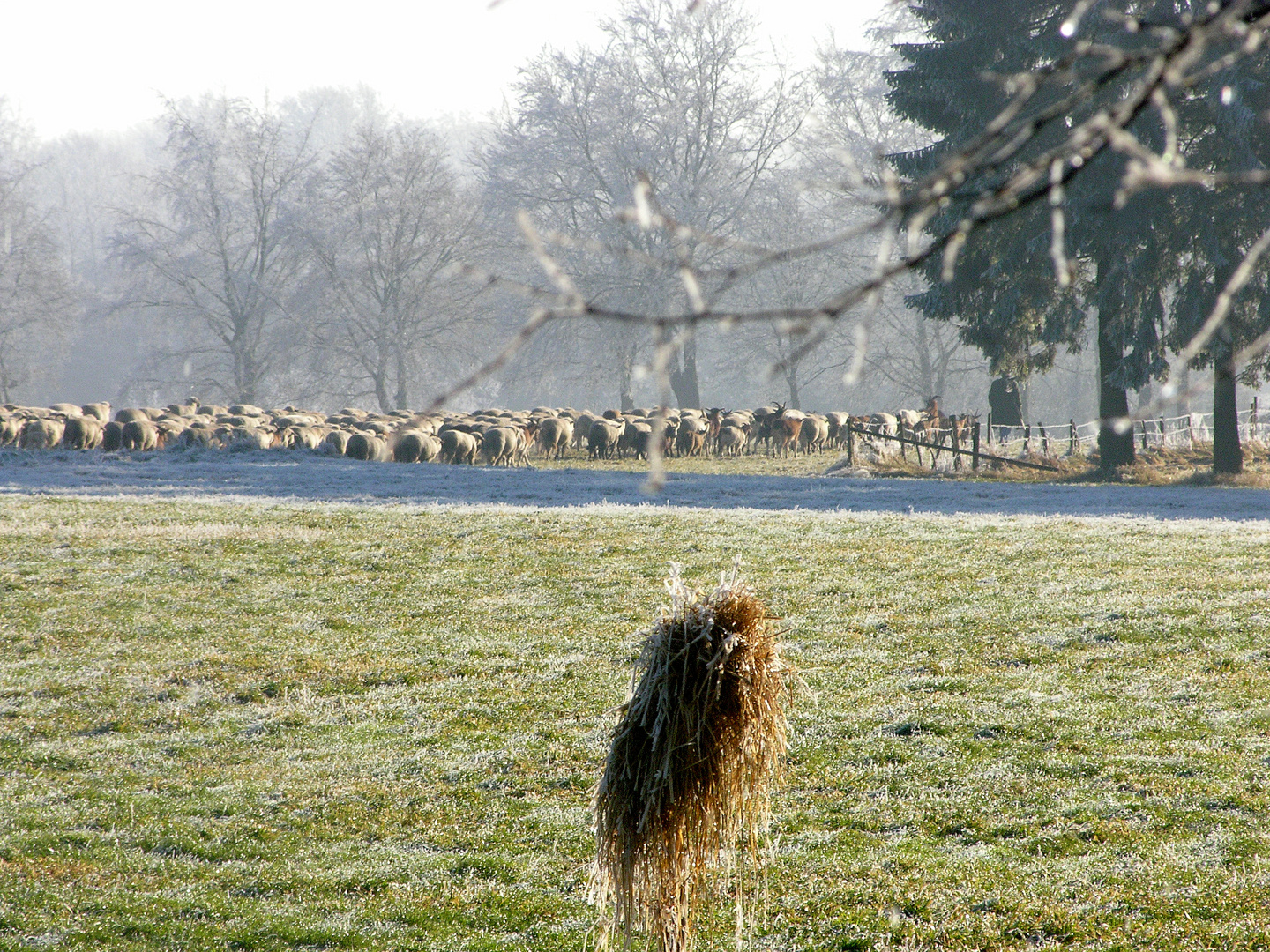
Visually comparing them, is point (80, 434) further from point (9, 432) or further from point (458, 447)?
point (458, 447)

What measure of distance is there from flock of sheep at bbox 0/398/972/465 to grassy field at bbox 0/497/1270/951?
11815mm

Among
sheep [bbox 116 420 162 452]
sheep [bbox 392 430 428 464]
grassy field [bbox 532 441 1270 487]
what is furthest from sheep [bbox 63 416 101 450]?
grassy field [bbox 532 441 1270 487]

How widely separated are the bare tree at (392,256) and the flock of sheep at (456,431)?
1290cm

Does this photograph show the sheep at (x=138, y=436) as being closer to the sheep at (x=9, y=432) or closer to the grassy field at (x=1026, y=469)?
the sheep at (x=9, y=432)

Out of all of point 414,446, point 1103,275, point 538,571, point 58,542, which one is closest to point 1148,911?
point 538,571

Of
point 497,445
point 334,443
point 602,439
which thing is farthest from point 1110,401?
point 334,443

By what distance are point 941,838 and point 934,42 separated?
26.3 metres

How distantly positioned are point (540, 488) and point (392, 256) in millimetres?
35362

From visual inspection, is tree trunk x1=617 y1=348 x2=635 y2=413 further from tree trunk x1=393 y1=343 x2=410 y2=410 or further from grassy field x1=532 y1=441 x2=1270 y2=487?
grassy field x1=532 y1=441 x2=1270 y2=487

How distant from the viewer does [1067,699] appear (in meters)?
8.71

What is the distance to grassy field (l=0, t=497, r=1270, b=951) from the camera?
5363mm

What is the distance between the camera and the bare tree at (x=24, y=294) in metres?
57.4

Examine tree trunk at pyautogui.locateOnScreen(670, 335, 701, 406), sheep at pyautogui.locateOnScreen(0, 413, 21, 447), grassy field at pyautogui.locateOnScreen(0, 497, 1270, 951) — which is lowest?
grassy field at pyautogui.locateOnScreen(0, 497, 1270, 951)

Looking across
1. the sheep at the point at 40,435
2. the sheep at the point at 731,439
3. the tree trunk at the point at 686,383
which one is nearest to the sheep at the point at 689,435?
the sheep at the point at 731,439
